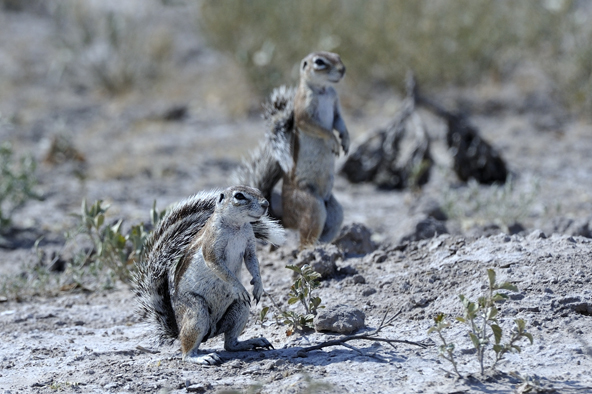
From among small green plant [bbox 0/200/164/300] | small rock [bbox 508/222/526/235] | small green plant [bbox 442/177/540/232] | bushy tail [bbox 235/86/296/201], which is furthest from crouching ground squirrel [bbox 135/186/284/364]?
small green plant [bbox 442/177/540/232]

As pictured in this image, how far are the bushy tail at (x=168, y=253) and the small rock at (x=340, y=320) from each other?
1.75 feet

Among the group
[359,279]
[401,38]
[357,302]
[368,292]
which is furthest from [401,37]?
[357,302]

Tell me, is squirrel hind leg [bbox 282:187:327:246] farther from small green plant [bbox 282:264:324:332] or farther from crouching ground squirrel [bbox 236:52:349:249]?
small green plant [bbox 282:264:324:332]

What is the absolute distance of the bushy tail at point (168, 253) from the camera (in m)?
4.50

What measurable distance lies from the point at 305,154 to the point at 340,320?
2114 millimetres

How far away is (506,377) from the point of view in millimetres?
3662

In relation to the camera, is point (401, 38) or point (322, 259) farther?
point (401, 38)

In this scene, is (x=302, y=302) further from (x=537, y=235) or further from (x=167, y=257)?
(x=537, y=235)

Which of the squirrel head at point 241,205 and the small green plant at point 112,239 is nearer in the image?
the squirrel head at point 241,205

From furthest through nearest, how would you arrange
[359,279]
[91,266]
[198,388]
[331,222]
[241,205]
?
[331,222]
[91,266]
[359,279]
[241,205]
[198,388]

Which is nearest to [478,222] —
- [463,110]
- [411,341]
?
[411,341]

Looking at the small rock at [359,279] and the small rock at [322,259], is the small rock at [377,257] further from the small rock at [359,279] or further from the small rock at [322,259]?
the small rock at [359,279]

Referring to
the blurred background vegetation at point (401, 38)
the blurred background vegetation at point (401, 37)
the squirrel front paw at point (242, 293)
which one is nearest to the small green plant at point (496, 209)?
the squirrel front paw at point (242, 293)

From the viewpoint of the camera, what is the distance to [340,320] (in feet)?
14.3
